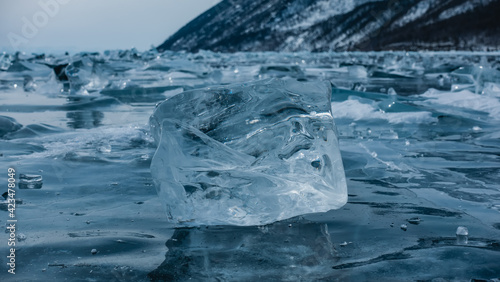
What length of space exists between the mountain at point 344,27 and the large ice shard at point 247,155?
155 feet

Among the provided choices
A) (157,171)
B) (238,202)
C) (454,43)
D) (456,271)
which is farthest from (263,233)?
(454,43)

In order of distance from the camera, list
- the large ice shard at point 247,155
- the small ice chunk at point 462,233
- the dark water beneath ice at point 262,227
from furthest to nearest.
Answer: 1. the large ice shard at point 247,155
2. the small ice chunk at point 462,233
3. the dark water beneath ice at point 262,227

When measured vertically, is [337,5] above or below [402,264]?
above

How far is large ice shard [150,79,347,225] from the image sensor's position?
167 centimetres

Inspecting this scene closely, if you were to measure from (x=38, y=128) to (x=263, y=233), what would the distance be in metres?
2.72

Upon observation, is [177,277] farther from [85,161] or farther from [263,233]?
[85,161]

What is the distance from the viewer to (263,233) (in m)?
1.61

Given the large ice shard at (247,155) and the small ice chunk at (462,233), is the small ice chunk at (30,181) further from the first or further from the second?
the small ice chunk at (462,233)

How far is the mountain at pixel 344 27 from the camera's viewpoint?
52.6m

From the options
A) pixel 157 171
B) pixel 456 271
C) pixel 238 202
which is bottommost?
pixel 456 271

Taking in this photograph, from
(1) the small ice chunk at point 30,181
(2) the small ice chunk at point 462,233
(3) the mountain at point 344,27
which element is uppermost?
(3) the mountain at point 344,27

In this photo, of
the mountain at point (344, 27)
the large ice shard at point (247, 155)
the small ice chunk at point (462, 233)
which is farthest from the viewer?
the mountain at point (344, 27)

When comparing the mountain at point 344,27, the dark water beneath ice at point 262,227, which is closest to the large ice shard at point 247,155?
the dark water beneath ice at point 262,227

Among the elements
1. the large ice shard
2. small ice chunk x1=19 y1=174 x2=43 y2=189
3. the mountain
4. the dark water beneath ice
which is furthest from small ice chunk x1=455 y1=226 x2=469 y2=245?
the mountain
